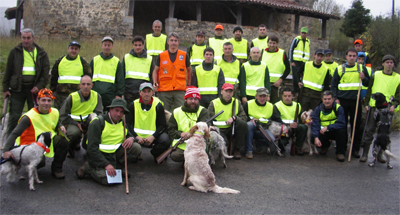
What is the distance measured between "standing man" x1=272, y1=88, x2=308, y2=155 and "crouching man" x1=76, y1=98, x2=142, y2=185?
3.51 m

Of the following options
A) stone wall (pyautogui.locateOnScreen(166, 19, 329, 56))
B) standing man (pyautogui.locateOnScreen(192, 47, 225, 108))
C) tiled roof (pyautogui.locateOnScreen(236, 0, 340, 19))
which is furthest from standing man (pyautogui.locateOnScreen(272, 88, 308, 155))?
tiled roof (pyautogui.locateOnScreen(236, 0, 340, 19))

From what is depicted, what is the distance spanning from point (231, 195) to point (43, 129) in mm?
3048

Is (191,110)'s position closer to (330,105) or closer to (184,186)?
(184,186)

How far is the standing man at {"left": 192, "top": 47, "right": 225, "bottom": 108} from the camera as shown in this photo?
7.46 meters

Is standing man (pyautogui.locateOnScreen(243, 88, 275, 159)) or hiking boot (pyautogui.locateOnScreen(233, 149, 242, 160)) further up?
standing man (pyautogui.locateOnScreen(243, 88, 275, 159))

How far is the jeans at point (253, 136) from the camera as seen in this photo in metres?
7.00

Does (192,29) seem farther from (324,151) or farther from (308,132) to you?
(324,151)

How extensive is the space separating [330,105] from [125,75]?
4.60 metres

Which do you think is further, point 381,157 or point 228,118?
point 381,157

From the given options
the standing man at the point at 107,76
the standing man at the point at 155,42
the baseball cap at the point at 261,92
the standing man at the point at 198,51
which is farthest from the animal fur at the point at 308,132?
the standing man at the point at 155,42

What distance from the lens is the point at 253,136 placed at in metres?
7.22

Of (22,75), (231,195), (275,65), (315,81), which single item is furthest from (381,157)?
(22,75)

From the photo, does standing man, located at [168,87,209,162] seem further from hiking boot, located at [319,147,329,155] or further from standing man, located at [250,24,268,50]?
standing man, located at [250,24,268,50]

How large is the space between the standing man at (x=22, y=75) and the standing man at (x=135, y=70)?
5.40 ft
